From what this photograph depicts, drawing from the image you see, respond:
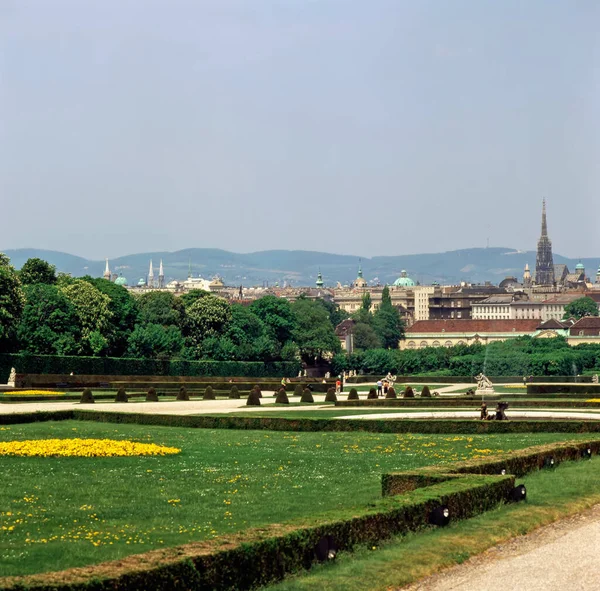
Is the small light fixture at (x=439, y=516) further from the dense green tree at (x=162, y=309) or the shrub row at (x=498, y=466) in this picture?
the dense green tree at (x=162, y=309)

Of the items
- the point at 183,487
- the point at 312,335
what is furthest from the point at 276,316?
the point at 183,487

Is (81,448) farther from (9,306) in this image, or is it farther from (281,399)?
(9,306)

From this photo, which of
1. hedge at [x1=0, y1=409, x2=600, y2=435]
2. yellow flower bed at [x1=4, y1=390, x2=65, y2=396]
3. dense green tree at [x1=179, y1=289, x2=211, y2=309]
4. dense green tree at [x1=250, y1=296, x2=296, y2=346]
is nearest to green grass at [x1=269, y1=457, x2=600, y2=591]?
hedge at [x1=0, y1=409, x2=600, y2=435]

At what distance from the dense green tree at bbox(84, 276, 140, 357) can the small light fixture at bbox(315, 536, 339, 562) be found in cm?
6528

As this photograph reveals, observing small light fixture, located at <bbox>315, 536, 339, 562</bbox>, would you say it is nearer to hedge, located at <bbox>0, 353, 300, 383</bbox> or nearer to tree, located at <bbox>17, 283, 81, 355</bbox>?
hedge, located at <bbox>0, 353, 300, 383</bbox>

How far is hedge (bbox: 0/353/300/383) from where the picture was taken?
63781 mm

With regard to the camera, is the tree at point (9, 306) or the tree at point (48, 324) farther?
the tree at point (48, 324)

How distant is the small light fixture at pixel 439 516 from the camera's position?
14609mm

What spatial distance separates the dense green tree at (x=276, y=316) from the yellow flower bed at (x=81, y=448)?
260 ft

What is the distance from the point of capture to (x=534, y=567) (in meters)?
12.8

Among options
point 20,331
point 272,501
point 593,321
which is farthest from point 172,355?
point 593,321

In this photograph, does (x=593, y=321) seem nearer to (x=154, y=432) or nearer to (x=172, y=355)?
(x=172, y=355)

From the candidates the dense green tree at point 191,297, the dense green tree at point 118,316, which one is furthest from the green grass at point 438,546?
the dense green tree at point 191,297

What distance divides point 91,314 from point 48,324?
4753 millimetres
